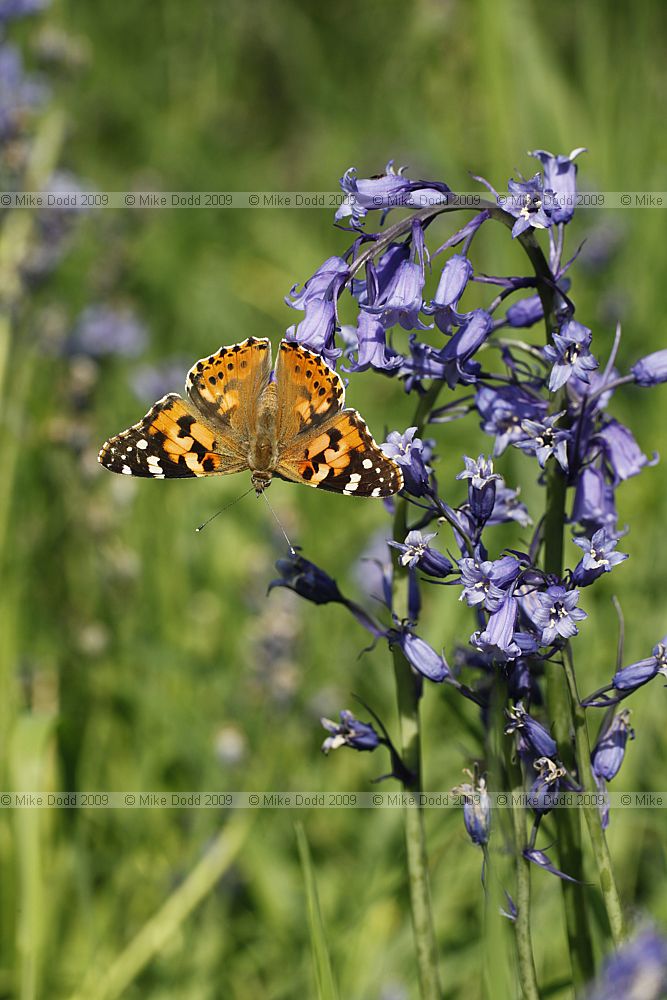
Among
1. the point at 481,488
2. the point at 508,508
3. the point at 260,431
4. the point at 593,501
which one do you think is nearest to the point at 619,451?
the point at 593,501

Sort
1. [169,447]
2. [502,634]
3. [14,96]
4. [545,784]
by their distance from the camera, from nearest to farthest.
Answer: [502,634], [545,784], [169,447], [14,96]

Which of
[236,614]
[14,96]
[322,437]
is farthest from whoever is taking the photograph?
[236,614]

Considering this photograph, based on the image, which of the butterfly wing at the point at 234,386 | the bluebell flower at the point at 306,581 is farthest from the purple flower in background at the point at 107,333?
the bluebell flower at the point at 306,581

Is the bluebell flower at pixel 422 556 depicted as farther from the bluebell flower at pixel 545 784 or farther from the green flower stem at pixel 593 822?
the bluebell flower at pixel 545 784

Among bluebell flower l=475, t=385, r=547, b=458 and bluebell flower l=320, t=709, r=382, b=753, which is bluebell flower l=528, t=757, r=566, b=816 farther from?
bluebell flower l=475, t=385, r=547, b=458

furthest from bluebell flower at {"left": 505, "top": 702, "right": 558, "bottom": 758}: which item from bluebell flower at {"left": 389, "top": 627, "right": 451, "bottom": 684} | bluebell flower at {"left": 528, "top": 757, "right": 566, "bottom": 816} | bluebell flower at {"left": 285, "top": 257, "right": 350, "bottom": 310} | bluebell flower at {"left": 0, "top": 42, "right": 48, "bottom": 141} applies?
bluebell flower at {"left": 0, "top": 42, "right": 48, "bottom": 141}

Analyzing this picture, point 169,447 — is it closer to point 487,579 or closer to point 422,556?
point 422,556

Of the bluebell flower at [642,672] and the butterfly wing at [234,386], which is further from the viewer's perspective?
the butterfly wing at [234,386]
